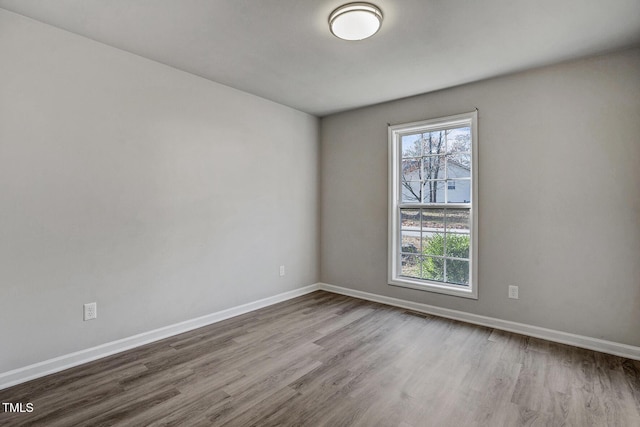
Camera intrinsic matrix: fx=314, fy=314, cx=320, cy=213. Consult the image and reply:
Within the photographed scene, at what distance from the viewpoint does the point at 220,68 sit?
3027 millimetres

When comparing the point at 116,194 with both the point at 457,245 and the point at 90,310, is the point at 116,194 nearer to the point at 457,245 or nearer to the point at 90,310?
the point at 90,310

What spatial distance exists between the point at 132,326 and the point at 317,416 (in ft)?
6.17

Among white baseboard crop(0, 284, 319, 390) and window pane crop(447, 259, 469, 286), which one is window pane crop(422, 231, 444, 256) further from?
white baseboard crop(0, 284, 319, 390)

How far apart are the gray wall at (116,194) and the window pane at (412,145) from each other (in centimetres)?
173

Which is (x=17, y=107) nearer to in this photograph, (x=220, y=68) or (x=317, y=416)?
(x=220, y=68)

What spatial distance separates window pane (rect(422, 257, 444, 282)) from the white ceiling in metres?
2.00

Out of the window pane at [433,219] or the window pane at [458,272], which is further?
the window pane at [433,219]

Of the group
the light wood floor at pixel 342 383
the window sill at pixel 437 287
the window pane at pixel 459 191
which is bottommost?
the light wood floor at pixel 342 383

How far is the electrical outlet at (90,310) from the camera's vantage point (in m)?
2.50

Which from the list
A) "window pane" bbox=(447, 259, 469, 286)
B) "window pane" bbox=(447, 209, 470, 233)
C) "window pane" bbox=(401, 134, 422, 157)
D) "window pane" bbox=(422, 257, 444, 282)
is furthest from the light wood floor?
"window pane" bbox=(401, 134, 422, 157)

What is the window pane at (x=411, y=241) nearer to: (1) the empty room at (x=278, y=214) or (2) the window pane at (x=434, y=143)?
(1) the empty room at (x=278, y=214)

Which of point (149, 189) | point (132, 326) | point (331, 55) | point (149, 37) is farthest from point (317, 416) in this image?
point (149, 37)

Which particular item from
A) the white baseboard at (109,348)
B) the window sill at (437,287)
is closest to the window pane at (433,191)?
the window sill at (437,287)

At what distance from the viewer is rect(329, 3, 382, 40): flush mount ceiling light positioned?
206 centimetres
